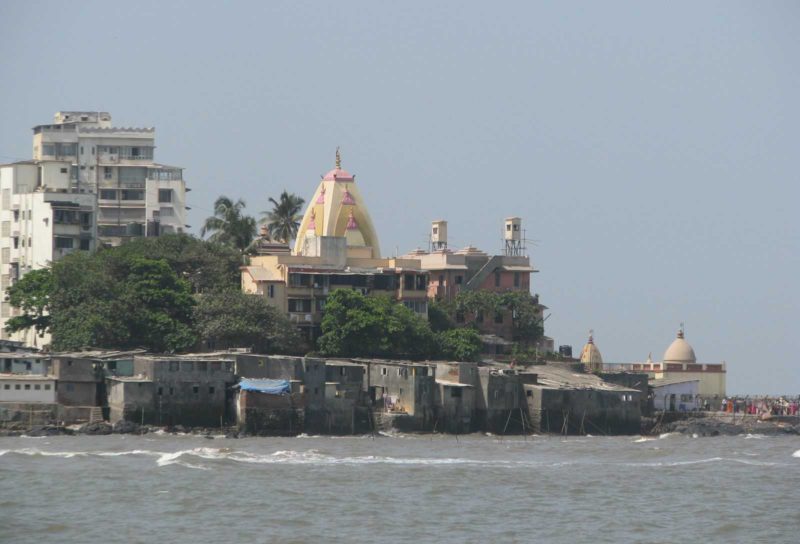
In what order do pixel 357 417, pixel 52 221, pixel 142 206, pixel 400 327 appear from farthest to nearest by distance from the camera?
1. pixel 142 206
2. pixel 52 221
3. pixel 400 327
4. pixel 357 417

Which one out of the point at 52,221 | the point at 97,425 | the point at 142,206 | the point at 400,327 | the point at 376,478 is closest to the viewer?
the point at 376,478

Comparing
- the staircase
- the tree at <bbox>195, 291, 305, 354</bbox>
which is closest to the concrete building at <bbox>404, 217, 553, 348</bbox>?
the staircase

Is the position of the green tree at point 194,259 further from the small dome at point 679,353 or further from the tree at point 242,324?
the small dome at point 679,353

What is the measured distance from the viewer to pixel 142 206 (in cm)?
12131

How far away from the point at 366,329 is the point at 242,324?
642 centimetres

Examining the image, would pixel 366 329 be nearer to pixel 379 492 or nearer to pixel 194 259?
pixel 194 259

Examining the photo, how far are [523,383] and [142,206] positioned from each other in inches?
1386

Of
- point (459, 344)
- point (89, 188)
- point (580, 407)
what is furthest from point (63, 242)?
point (580, 407)

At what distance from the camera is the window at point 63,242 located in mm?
106188

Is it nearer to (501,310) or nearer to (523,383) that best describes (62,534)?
(523,383)

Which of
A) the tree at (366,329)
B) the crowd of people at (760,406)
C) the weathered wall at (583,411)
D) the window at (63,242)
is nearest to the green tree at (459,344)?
the tree at (366,329)

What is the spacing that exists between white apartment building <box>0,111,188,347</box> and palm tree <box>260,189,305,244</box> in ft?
18.5

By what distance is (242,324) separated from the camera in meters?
95.1

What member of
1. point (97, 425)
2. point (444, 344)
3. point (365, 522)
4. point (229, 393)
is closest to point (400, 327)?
point (444, 344)
